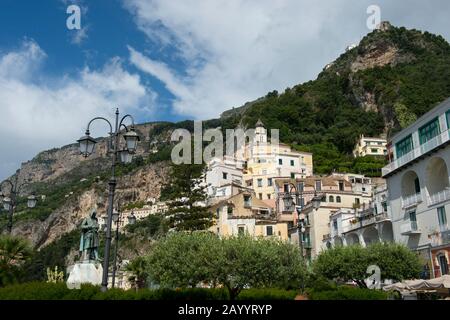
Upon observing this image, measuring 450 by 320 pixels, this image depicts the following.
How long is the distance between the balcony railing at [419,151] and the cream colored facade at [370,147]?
64447 mm

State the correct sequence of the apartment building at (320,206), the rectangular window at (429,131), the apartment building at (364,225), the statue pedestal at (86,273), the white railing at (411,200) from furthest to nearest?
1. the apartment building at (320,206)
2. the apartment building at (364,225)
3. the white railing at (411,200)
4. the rectangular window at (429,131)
5. the statue pedestal at (86,273)

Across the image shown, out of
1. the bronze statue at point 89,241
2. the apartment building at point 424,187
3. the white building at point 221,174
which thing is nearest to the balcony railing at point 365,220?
the apartment building at point 424,187

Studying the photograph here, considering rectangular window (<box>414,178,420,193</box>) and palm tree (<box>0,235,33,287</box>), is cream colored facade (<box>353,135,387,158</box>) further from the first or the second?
palm tree (<box>0,235,33,287</box>)

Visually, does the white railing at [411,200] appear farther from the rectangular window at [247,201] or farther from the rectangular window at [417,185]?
the rectangular window at [247,201]

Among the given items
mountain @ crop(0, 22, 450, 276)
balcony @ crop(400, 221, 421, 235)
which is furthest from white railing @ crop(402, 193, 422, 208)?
mountain @ crop(0, 22, 450, 276)

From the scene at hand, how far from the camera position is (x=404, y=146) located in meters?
36.9

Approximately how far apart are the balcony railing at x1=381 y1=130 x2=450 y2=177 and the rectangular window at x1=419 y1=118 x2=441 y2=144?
15.1 inches

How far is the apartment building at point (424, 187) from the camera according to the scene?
103 feet

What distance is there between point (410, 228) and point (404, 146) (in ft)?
21.7

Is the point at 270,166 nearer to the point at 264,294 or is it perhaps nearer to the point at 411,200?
the point at 411,200

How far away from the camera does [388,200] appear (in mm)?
39375

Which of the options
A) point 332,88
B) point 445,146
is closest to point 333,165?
point 332,88

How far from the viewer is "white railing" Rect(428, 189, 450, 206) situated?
102 ft

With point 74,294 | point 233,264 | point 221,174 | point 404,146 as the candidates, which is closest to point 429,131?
point 404,146
